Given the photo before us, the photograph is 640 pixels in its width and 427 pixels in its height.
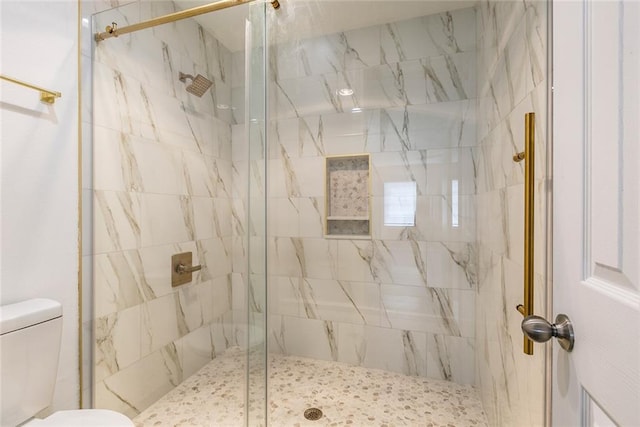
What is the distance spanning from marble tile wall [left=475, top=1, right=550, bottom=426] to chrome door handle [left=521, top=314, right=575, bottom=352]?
12.5 inches

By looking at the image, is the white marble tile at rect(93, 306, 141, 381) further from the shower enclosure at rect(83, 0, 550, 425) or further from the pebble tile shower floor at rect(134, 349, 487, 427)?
the pebble tile shower floor at rect(134, 349, 487, 427)

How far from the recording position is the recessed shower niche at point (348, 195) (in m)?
1.89

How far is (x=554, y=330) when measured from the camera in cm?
53

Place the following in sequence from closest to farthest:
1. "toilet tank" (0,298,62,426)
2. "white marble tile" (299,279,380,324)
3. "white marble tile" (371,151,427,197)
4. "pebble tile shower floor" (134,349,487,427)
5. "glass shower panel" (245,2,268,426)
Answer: "toilet tank" (0,298,62,426), "glass shower panel" (245,2,268,426), "pebble tile shower floor" (134,349,487,427), "white marble tile" (371,151,427,197), "white marble tile" (299,279,380,324)

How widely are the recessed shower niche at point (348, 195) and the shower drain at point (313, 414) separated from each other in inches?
40.2

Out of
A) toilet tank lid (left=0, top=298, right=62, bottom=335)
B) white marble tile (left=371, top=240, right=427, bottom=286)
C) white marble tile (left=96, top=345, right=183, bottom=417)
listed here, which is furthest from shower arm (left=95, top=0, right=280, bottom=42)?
white marble tile (left=96, top=345, right=183, bottom=417)

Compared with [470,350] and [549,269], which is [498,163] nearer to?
[549,269]

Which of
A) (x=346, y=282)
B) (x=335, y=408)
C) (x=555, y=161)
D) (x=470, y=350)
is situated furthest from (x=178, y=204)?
(x=470, y=350)

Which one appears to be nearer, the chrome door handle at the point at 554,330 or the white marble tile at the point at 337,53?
the chrome door handle at the point at 554,330

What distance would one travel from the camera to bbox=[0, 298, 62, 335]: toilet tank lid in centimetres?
94

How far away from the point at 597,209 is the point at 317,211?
1.58 metres

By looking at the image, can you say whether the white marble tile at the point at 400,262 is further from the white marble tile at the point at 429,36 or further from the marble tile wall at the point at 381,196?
the white marble tile at the point at 429,36

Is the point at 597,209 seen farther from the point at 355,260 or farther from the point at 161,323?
the point at 161,323

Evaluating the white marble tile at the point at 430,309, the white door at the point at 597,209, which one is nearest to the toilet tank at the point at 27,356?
the white door at the point at 597,209
